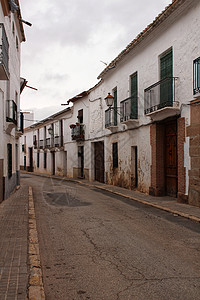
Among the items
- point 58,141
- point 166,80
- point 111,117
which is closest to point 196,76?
point 166,80

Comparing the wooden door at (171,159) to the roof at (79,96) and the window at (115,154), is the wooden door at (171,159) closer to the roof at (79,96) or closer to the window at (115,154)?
the window at (115,154)

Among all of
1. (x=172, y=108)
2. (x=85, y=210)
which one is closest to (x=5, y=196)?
(x=85, y=210)

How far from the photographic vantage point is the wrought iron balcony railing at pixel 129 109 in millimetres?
12773

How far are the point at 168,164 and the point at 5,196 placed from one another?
19.2ft

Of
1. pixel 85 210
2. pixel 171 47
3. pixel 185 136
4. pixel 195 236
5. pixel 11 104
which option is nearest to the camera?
pixel 195 236

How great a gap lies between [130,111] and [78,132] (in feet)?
30.2

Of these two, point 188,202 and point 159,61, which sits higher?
point 159,61

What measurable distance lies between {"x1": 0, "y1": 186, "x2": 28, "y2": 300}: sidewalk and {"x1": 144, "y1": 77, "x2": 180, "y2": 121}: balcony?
534 centimetres

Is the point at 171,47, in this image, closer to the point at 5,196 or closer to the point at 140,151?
the point at 140,151

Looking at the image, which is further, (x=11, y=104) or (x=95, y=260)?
(x=11, y=104)

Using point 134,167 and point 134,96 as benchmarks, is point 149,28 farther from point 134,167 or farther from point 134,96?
point 134,167

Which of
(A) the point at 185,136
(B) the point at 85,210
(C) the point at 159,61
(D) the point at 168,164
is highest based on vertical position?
(C) the point at 159,61

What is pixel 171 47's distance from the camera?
33.0 ft

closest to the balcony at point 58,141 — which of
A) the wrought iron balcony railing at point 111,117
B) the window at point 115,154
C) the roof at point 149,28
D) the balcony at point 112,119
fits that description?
the wrought iron balcony railing at point 111,117
